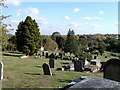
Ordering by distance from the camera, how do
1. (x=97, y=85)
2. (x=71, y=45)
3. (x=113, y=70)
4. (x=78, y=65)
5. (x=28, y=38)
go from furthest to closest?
(x=71, y=45), (x=28, y=38), (x=78, y=65), (x=113, y=70), (x=97, y=85)

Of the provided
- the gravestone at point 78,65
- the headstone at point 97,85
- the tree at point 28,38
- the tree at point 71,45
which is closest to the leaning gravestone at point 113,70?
the gravestone at point 78,65

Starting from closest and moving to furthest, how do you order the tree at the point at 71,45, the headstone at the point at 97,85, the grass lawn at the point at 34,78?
the headstone at the point at 97,85 → the grass lawn at the point at 34,78 → the tree at the point at 71,45

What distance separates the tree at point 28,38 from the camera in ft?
96.8

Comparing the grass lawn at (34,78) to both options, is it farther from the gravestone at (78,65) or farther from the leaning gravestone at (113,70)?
the leaning gravestone at (113,70)

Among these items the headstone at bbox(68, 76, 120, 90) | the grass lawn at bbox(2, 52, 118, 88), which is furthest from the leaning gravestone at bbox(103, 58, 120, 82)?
the headstone at bbox(68, 76, 120, 90)

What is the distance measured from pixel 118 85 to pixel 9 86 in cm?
739

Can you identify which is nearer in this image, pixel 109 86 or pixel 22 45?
pixel 109 86

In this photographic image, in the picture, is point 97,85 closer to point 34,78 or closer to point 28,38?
point 34,78

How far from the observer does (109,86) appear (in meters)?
2.13

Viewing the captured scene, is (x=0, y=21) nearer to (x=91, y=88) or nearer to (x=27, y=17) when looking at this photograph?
(x=91, y=88)

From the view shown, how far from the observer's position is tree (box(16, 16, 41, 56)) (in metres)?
29.5

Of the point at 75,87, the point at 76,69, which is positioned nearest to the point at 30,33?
the point at 76,69

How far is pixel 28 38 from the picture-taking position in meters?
29.8

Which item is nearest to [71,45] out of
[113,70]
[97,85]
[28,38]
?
[28,38]
